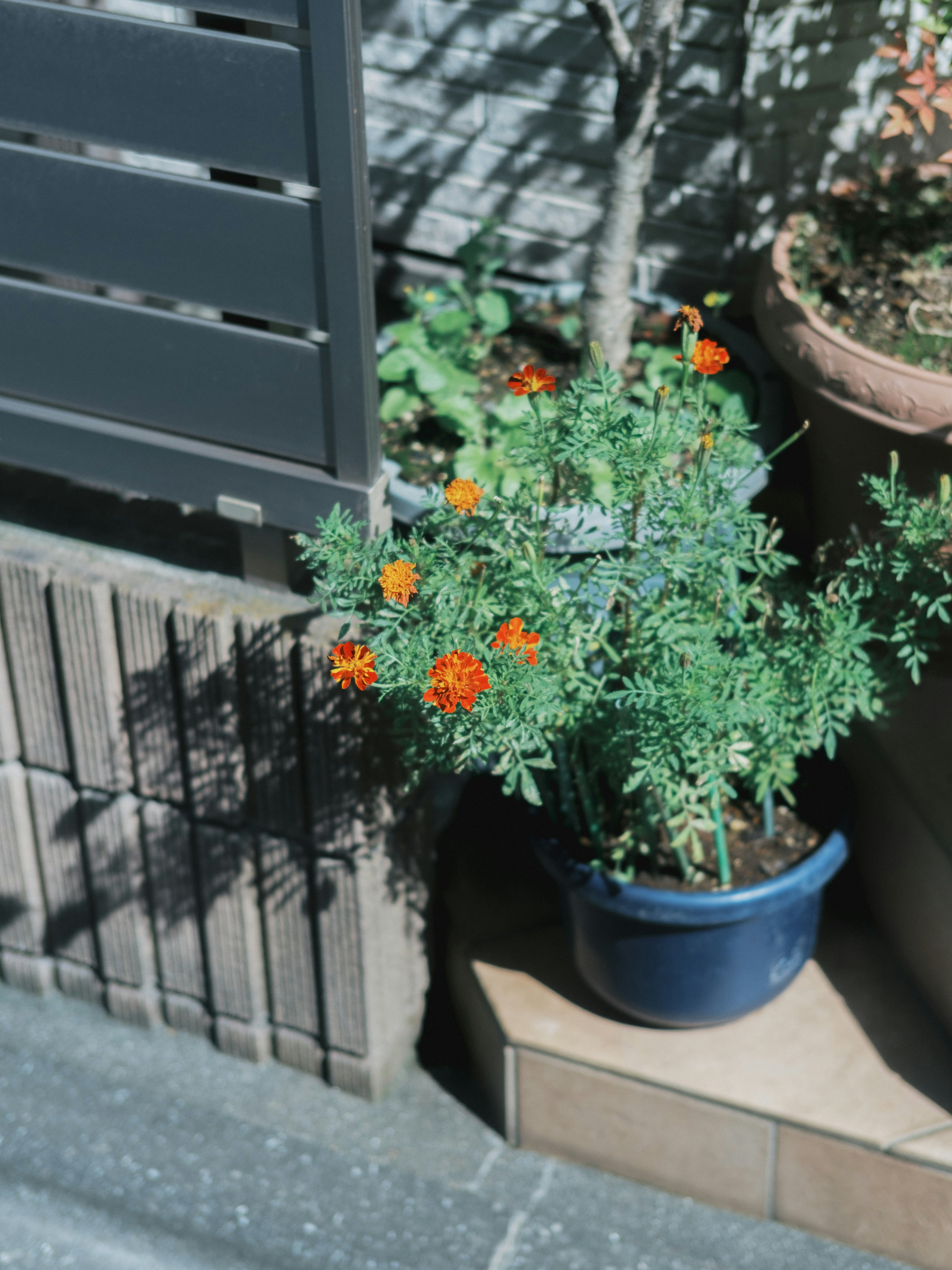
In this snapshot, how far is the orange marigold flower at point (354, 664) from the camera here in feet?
5.08

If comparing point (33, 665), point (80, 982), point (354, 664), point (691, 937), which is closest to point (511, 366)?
point (33, 665)

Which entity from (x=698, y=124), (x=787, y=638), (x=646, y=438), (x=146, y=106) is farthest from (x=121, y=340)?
(x=698, y=124)

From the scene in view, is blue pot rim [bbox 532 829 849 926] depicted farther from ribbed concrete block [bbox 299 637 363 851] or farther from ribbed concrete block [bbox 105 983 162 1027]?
ribbed concrete block [bbox 105 983 162 1027]

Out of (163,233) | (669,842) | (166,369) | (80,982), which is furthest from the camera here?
(80,982)

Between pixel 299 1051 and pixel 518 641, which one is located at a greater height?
pixel 518 641

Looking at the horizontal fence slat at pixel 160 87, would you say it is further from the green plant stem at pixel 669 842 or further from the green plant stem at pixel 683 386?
the green plant stem at pixel 669 842

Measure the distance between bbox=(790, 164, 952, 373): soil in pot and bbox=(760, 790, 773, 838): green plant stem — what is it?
77 cm

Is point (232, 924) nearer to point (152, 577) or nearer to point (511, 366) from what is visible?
point (152, 577)

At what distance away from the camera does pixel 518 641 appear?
1.56 m

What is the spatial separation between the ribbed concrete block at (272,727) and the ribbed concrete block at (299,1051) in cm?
50

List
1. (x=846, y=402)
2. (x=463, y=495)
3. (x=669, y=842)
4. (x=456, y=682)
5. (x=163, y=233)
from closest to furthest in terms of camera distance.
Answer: (x=456, y=682) < (x=463, y=495) < (x=163, y=233) < (x=846, y=402) < (x=669, y=842)

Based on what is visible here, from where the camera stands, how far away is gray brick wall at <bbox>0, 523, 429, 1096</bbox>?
7.06ft

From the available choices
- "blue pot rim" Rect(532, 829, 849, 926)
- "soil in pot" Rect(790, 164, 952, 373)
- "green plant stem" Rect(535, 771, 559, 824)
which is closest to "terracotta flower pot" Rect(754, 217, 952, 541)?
"soil in pot" Rect(790, 164, 952, 373)

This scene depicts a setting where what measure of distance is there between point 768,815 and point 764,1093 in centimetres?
47
